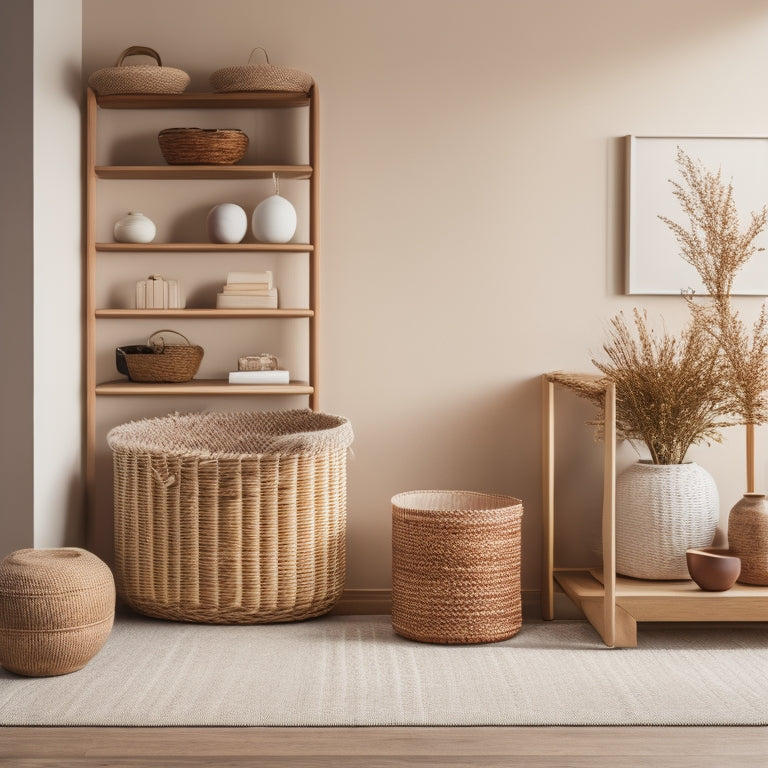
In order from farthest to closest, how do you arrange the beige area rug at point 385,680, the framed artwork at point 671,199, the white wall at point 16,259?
the framed artwork at point 671,199, the white wall at point 16,259, the beige area rug at point 385,680

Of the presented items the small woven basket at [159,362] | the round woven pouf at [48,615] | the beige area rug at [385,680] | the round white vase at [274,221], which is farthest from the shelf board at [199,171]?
the beige area rug at [385,680]

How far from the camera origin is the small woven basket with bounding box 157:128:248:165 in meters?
3.20

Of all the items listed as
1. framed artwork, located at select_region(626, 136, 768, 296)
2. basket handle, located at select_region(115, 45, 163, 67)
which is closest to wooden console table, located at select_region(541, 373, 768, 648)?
framed artwork, located at select_region(626, 136, 768, 296)

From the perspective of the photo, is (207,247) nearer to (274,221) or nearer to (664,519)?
(274,221)

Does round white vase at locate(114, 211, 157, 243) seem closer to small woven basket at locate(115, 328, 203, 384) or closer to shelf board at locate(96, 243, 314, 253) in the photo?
shelf board at locate(96, 243, 314, 253)

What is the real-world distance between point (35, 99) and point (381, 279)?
4.39 ft

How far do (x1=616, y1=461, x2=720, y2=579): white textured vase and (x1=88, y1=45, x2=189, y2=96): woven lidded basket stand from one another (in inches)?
83.3

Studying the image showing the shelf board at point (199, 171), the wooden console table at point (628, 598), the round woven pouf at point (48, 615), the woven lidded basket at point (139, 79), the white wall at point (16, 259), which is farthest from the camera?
the shelf board at point (199, 171)

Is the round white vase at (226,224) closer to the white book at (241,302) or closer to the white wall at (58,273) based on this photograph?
the white book at (241,302)

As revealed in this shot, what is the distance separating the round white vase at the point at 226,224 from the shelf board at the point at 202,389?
0.54 m

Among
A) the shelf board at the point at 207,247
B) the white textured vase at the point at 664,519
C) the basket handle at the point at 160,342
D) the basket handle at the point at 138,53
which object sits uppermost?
the basket handle at the point at 138,53

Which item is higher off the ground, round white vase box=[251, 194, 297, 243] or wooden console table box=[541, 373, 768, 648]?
round white vase box=[251, 194, 297, 243]

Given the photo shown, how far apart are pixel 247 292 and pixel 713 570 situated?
1871 millimetres

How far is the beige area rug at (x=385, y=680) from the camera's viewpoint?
2.29 meters
